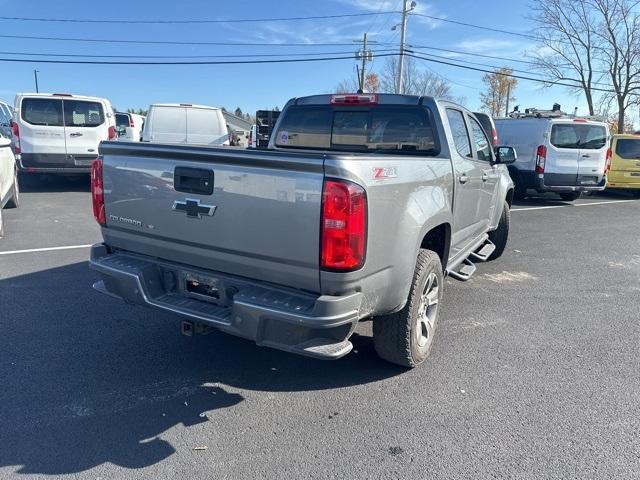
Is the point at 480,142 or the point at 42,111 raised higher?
the point at 42,111

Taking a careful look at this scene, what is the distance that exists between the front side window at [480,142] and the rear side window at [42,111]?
9721mm

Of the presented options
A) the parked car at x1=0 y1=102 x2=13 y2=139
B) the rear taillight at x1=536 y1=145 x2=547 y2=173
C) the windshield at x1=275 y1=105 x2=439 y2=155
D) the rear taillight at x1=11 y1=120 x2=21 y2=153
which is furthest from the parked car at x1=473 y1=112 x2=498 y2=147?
the parked car at x1=0 y1=102 x2=13 y2=139

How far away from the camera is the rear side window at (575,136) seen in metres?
12.4

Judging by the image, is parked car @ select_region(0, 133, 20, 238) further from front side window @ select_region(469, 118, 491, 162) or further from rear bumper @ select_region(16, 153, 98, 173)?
front side window @ select_region(469, 118, 491, 162)

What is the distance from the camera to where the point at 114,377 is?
11.2 feet

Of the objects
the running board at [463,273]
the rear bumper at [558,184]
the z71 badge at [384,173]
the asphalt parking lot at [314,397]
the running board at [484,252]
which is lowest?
the asphalt parking lot at [314,397]

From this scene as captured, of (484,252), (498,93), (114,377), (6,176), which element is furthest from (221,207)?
(498,93)

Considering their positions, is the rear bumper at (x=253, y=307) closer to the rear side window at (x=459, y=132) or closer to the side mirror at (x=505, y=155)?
the rear side window at (x=459, y=132)

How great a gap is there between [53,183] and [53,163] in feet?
7.84

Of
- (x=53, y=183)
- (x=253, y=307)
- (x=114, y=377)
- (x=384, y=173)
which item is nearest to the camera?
(x=253, y=307)

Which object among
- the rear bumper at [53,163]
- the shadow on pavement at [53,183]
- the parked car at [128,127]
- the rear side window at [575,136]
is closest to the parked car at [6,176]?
the rear bumper at [53,163]

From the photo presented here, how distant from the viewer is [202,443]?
2.76 metres

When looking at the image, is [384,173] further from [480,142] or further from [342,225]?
[480,142]

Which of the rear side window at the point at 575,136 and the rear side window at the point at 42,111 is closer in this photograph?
the rear side window at the point at 42,111
